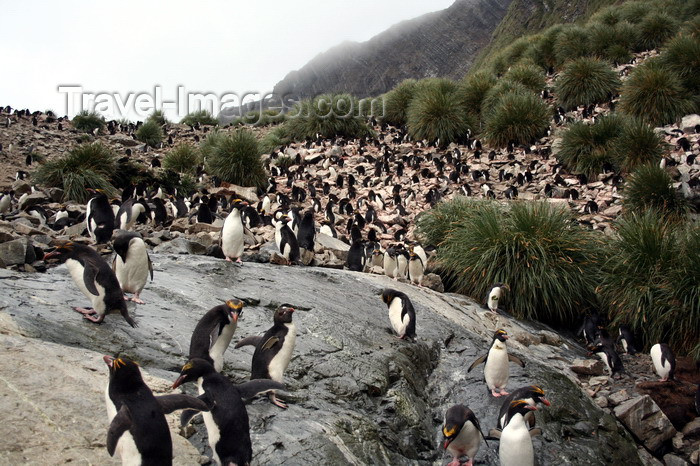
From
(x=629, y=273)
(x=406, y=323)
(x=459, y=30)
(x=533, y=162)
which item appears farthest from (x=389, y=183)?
(x=459, y=30)

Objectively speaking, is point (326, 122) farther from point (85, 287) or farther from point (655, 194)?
point (85, 287)

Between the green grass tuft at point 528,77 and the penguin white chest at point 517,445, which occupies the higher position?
the green grass tuft at point 528,77

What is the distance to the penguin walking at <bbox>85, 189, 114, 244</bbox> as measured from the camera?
762cm

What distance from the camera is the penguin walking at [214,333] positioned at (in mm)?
4188

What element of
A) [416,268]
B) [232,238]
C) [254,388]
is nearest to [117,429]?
[254,388]

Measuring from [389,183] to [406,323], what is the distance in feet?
34.5

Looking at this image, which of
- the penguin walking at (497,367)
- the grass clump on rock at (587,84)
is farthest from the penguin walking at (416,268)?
the grass clump on rock at (587,84)

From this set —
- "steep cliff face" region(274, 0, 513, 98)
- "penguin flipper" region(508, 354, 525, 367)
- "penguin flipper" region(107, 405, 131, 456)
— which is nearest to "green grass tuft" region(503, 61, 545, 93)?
"penguin flipper" region(508, 354, 525, 367)

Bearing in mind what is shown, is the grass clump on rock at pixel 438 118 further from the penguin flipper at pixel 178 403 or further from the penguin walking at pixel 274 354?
the penguin flipper at pixel 178 403

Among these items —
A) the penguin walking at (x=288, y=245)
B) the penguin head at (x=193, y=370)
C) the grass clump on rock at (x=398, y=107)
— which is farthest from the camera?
the grass clump on rock at (x=398, y=107)

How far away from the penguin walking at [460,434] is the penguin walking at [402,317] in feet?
5.74

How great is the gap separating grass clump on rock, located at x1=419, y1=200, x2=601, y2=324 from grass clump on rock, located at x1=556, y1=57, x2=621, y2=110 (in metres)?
11.5

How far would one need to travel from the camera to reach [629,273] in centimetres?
900

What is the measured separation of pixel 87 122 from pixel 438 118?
1330 cm
